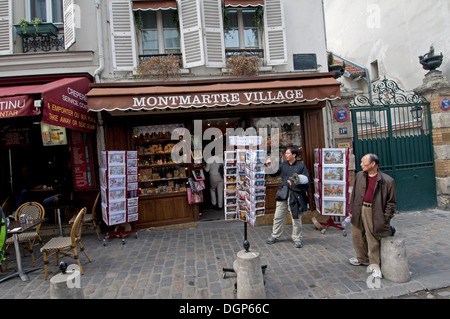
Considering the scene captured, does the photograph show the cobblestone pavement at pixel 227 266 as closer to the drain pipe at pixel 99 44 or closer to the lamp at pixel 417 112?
the lamp at pixel 417 112

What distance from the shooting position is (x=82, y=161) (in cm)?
650

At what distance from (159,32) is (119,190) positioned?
4227 mm

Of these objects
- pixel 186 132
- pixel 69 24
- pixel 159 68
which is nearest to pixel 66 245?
pixel 186 132

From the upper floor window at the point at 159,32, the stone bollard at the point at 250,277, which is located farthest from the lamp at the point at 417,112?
the stone bollard at the point at 250,277

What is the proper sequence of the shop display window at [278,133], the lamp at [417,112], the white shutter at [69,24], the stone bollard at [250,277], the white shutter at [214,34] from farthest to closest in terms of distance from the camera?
1. the lamp at [417,112]
2. the shop display window at [278,133]
3. the white shutter at [214,34]
4. the white shutter at [69,24]
5. the stone bollard at [250,277]

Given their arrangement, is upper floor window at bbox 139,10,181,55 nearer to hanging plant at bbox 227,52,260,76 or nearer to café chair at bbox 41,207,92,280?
hanging plant at bbox 227,52,260,76

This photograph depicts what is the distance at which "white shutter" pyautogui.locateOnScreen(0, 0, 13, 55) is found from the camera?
20.5 feet

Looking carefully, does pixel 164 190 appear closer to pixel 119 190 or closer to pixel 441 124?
pixel 119 190

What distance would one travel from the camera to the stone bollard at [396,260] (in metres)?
3.55

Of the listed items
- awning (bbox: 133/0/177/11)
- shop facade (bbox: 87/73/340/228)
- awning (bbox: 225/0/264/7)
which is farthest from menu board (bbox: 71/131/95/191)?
awning (bbox: 225/0/264/7)

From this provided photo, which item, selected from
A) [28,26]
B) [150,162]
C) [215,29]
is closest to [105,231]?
[150,162]

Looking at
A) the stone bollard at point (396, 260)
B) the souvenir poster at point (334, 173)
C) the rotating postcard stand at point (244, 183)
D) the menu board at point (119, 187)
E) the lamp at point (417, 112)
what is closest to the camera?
the stone bollard at point (396, 260)

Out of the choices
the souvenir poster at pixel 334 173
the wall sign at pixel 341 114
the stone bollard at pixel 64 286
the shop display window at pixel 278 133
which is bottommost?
the stone bollard at pixel 64 286
